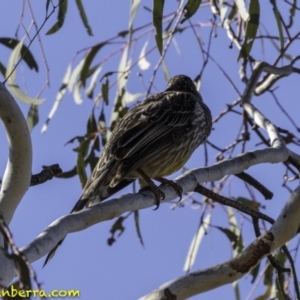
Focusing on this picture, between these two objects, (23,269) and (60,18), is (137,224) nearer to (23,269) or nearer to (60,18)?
(60,18)

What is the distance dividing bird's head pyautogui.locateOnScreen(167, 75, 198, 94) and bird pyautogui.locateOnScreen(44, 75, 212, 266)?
30cm

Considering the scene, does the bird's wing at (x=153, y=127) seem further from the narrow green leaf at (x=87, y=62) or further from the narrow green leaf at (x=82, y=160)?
the narrow green leaf at (x=87, y=62)

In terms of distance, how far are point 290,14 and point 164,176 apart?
1105 millimetres

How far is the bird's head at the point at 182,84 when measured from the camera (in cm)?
571

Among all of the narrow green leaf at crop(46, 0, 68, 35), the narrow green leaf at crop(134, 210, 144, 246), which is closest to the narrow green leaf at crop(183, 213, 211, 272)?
the narrow green leaf at crop(134, 210, 144, 246)

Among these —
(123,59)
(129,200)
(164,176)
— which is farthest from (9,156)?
(123,59)

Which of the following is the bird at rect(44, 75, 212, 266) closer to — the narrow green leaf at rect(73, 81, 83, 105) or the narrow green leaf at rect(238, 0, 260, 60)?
the narrow green leaf at rect(238, 0, 260, 60)

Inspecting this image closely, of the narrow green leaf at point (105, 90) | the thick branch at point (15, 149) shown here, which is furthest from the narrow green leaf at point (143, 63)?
the thick branch at point (15, 149)

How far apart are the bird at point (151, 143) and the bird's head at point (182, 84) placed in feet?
0.99

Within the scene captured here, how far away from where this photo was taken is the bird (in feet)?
14.5

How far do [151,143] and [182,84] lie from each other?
1.09 metres

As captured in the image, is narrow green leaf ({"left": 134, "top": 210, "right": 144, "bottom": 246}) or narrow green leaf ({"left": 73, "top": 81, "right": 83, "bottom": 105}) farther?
narrow green leaf ({"left": 73, "top": 81, "right": 83, "bottom": 105})

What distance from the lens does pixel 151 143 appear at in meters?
4.73

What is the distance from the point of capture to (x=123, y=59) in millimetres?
5898
